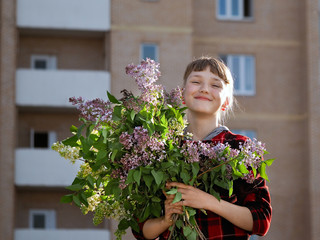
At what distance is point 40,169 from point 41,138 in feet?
5.45

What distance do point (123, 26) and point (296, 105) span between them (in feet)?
21.2

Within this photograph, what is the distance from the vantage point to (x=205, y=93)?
557 cm

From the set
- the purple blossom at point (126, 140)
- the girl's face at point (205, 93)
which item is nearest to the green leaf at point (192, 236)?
the purple blossom at point (126, 140)

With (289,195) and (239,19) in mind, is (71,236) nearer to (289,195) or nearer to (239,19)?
(289,195)

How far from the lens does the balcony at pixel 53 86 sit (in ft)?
91.8

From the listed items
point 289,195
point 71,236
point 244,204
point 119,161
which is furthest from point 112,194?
point 289,195

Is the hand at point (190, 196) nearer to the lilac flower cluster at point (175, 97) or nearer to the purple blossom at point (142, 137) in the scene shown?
the purple blossom at point (142, 137)

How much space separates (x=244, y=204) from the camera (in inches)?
211

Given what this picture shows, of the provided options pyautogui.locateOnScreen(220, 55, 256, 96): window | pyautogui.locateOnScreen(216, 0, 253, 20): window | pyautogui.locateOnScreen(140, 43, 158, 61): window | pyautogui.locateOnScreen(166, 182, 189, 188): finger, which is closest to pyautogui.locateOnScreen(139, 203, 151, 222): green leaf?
pyautogui.locateOnScreen(166, 182, 189, 188): finger

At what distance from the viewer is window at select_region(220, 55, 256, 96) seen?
96.5 ft

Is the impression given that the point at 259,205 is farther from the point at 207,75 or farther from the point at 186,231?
the point at 207,75

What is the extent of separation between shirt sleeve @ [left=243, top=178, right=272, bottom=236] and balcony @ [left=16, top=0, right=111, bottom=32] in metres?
23.4

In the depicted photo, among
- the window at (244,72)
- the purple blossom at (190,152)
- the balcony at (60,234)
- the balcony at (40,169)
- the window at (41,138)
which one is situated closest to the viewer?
the purple blossom at (190,152)

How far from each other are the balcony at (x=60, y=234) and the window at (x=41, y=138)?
303 cm
